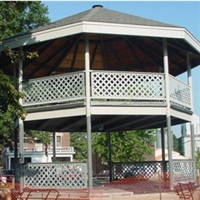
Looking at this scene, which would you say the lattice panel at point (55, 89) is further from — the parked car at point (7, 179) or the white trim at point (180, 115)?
the parked car at point (7, 179)

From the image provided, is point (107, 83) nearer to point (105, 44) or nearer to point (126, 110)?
point (126, 110)

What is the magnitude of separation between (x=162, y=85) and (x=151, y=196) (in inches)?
153

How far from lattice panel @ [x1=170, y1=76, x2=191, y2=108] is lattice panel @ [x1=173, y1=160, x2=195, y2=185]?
7.38 ft

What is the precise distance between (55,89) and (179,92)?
15.5 feet

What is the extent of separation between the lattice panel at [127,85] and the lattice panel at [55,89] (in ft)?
1.82

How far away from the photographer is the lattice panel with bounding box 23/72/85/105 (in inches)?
554

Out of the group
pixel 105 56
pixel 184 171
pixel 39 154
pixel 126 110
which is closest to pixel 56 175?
pixel 126 110

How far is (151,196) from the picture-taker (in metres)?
14.0

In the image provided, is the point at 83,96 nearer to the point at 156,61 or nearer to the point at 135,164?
the point at 156,61

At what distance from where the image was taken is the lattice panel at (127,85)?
553 inches

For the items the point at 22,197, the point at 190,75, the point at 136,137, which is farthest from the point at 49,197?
the point at 136,137

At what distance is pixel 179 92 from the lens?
15578mm

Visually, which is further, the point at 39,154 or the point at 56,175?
the point at 39,154

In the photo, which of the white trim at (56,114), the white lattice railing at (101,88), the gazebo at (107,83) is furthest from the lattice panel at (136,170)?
the white trim at (56,114)
